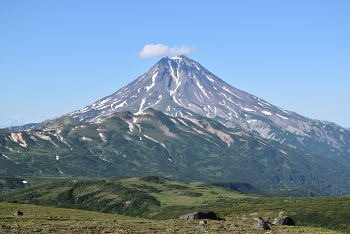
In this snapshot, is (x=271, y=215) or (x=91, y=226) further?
(x=271, y=215)

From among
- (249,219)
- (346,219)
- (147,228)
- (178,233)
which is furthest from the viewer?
(346,219)

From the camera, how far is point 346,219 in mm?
163375

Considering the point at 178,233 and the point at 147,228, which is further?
the point at 147,228

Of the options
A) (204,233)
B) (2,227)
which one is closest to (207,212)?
(204,233)

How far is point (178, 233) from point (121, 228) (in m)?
11.1

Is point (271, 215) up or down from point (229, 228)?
down

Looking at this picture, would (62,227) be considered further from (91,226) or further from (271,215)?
(271,215)

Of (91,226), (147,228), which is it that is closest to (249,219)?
(147,228)

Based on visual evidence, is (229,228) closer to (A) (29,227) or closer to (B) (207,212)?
(B) (207,212)

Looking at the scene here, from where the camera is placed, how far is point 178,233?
6788cm

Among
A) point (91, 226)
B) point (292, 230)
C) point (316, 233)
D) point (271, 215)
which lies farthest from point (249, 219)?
point (271, 215)

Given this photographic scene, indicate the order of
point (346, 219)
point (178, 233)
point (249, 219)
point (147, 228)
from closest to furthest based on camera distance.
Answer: point (178, 233)
point (147, 228)
point (249, 219)
point (346, 219)

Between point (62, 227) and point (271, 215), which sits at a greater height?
point (62, 227)

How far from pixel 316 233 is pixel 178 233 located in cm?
2290
